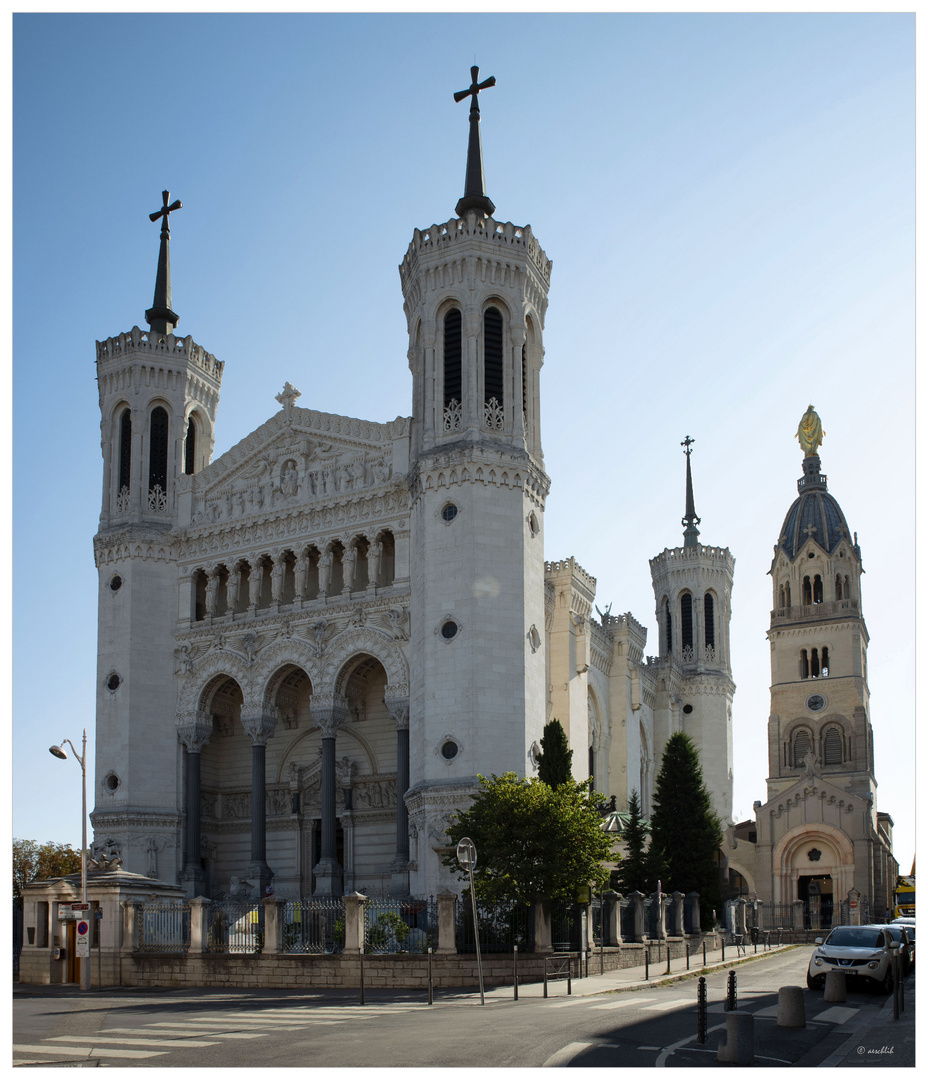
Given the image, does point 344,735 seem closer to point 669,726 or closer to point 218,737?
point 218,737

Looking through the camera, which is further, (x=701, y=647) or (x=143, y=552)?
(x=701, y=647)

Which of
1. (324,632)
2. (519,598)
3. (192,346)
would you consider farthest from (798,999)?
(192,346)

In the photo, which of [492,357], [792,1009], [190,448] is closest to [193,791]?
[190,448]

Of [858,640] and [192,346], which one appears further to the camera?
[858,640]

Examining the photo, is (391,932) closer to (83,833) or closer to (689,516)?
(83,833)

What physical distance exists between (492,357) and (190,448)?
1640cm

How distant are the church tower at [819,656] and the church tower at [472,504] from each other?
48.6 metres

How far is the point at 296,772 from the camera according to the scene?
5019 cm

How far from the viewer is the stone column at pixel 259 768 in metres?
47.2

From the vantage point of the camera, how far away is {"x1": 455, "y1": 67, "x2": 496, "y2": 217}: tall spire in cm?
4744

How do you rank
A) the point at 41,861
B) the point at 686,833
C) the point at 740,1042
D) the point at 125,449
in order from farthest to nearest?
1. the point at 41,861
2. the point at 125,449
3. the point at 686,833
4. the point at 740,1042

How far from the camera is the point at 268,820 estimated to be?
50062 millimetres

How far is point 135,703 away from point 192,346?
15.8 metres

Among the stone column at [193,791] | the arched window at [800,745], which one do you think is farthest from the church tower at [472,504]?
the arched window at [800,745]
